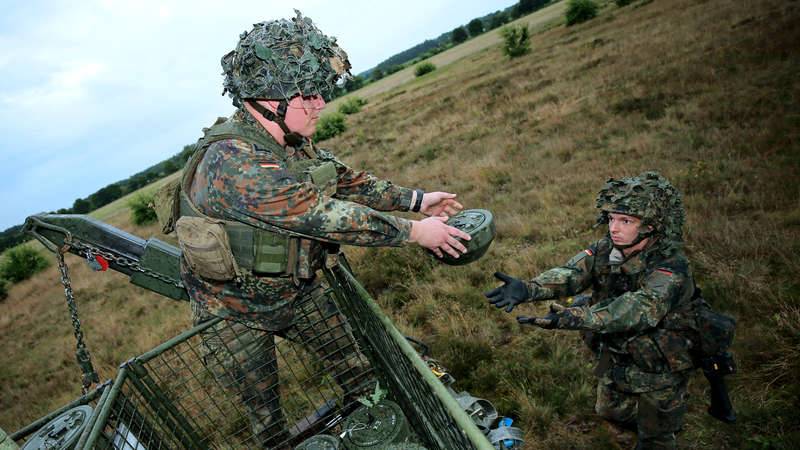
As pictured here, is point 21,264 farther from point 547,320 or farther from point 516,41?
point 516,41

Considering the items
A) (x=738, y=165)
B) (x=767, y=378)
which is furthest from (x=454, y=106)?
(x=767, y=378)

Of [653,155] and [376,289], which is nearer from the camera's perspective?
[376,289]

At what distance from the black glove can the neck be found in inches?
59.2

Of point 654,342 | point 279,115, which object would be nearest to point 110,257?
point 279,115

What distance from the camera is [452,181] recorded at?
9.43 m

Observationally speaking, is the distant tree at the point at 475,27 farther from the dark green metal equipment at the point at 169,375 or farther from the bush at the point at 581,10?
the dark green metal equipment at the point at 169,375

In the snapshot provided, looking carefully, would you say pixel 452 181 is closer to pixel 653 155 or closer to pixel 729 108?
pixel 653 155

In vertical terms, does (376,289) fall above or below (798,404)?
above

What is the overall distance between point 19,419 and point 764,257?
10020 mm

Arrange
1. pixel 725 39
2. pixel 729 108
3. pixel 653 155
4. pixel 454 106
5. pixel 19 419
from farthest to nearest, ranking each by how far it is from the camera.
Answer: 1. pixel 454 106
2. pixel 725 39
3. pixel 729 108
4. pixel 653 155
5. pixel 19 419

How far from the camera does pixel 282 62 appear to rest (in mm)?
2260

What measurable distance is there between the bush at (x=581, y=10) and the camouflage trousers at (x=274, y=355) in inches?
1383

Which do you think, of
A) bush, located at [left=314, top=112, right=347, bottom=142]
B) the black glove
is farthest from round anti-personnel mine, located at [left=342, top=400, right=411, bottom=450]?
bush, located at [left=314, top=112, right=347, bottom=142]

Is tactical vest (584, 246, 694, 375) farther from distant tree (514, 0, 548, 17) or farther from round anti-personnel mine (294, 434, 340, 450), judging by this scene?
distant tree (514, 0, 548, 17)
